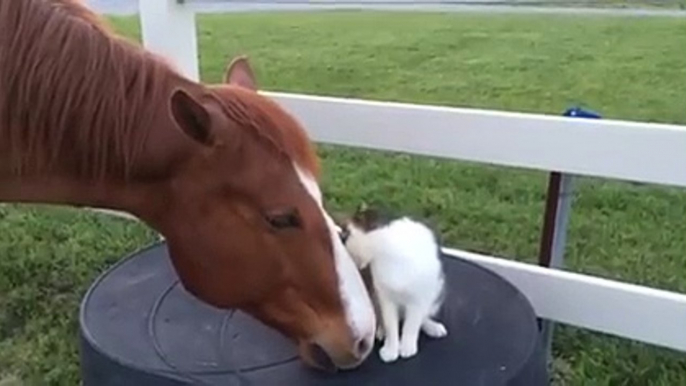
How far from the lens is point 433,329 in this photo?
5.96 feet

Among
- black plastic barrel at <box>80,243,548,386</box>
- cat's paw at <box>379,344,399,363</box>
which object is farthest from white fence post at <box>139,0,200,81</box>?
cat's paw at <box>379,344,399,363</box>

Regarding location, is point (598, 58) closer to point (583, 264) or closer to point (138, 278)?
point (583, 264)

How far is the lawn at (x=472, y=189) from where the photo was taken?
Answer: 2561 millimetres

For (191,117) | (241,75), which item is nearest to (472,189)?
(241,75)

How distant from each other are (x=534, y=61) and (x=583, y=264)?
2.64 m

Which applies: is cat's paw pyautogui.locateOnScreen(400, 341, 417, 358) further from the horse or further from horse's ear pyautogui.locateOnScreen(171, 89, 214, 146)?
horse's ear pyautogui.locateOnScreen(171, 89, 214, 146)

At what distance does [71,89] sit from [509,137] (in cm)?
104

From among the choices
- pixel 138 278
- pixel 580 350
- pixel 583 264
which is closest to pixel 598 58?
pixel 583 264

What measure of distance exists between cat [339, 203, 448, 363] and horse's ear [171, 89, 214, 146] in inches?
15.4

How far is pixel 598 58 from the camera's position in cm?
529

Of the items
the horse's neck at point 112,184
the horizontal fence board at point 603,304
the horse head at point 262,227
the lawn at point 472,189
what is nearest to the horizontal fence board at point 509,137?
the horizontal fence board at point 603,304

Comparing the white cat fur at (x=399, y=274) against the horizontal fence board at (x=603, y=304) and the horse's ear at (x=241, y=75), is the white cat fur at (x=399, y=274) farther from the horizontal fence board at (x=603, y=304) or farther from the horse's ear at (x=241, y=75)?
the horizontal fence board at (x=603, y=304)

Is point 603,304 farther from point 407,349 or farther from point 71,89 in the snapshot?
point 71,89

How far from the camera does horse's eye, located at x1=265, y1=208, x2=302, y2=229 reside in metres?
1.49
